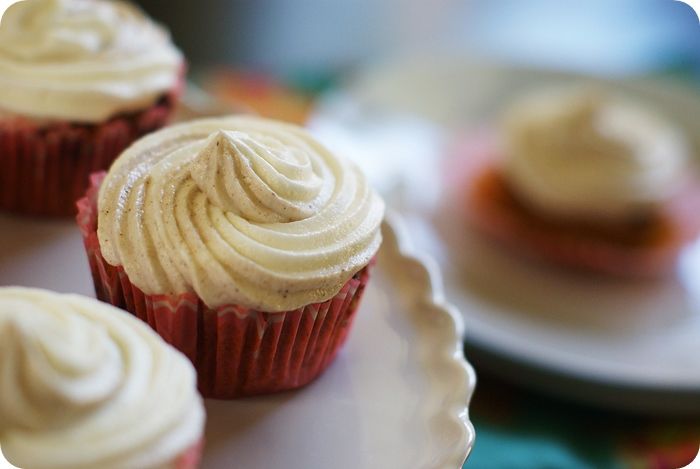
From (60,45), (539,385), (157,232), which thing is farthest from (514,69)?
(157,232)

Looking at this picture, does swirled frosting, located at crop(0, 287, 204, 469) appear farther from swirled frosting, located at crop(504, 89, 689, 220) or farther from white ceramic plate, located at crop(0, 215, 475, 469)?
swirled frosting, located at crop(504, 89, 689, 220)

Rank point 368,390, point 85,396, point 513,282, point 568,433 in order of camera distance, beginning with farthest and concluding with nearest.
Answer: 1. point 513,282
2. point 568,433
3. point 368,390
4. point 85,396

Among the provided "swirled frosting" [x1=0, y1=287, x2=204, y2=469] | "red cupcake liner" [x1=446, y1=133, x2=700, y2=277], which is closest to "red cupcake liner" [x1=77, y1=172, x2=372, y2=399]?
"swirled frosting" [x1=0, y1=287, x2=204, y2=469]

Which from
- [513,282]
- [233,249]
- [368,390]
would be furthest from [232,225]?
[513,282]

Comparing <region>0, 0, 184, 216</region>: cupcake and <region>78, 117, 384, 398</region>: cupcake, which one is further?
<region>0, 0, 184, 216</region>: cupcake

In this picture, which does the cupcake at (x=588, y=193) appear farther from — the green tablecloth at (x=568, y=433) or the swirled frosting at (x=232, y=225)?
the swirled frosting at (x=232, y=225)

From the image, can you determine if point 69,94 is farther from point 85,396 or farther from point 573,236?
point 573,236
